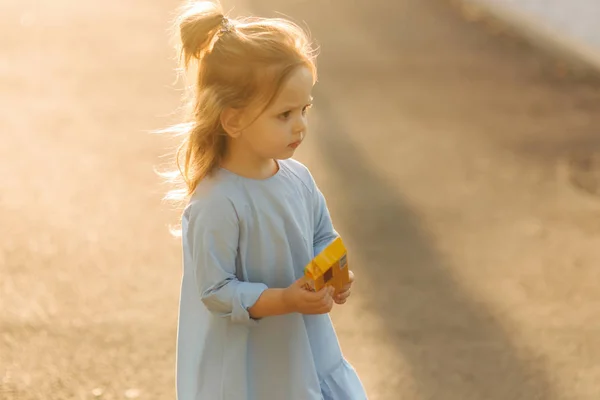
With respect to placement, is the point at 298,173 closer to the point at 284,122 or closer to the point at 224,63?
the point at 284,122

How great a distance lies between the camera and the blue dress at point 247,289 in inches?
90.4

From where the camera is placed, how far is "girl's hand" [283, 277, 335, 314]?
7.29 feet

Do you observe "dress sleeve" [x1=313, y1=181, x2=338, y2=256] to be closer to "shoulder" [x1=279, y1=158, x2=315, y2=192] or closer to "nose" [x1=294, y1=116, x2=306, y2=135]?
"shoulder" [x1=279, y1=158, x2=315, y2=192]

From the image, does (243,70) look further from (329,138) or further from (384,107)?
(384,107)

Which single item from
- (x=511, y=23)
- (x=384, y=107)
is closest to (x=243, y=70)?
(x=384, y=107)

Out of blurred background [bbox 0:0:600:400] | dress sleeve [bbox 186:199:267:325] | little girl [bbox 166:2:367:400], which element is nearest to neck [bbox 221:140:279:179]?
little girl [bbox 166:2:367:400]

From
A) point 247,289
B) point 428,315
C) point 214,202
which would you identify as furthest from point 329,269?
point 428,315

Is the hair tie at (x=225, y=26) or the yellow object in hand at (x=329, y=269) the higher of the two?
the hair tie at (x=225, y=26)

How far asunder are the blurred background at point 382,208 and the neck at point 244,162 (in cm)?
147

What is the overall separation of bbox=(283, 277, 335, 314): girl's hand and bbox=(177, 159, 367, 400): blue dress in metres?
0.08

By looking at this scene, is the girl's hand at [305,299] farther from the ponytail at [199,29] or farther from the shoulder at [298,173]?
the ponytail at [199,29]

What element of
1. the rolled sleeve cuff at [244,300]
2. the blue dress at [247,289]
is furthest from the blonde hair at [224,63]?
the rolled sleeve cuff at [244,300]

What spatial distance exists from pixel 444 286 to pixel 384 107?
2.71 metres

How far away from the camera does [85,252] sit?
185 inches
